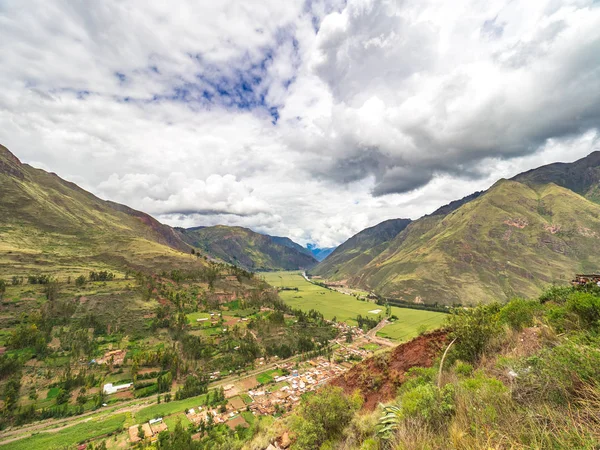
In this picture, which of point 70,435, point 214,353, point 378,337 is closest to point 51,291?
point 70,435

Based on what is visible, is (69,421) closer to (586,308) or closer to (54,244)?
(586,308)

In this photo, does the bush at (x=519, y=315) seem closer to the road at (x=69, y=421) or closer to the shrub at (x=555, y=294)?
the shrub at (x=555, y=294)

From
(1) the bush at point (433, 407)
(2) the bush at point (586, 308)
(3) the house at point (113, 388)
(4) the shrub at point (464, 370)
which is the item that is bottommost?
(3) the house at point (113, 388)

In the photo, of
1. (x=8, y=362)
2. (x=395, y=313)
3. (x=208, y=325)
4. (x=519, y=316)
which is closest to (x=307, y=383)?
(x=208, y=325)

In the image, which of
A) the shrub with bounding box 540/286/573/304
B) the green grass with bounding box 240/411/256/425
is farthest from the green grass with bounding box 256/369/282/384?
the shrub with bounding box 540/286/573/304

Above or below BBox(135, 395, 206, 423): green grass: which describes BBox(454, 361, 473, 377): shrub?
above

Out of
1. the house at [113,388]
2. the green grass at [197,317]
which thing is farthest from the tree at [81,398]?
the green grass at [197,317]

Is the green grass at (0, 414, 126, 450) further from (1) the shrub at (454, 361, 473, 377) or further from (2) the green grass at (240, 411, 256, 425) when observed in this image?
(1) the shrub at (454, 361, 473, 377)
